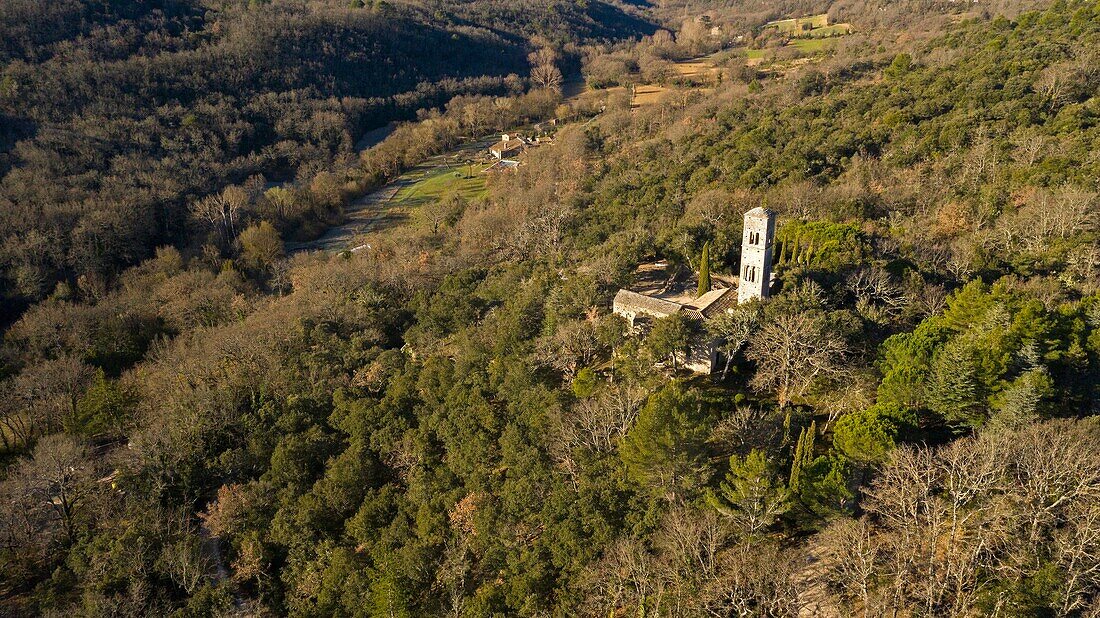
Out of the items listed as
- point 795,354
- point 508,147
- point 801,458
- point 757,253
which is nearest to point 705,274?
point 757,253

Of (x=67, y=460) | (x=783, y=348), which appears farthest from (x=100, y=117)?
(x=783, y=348)

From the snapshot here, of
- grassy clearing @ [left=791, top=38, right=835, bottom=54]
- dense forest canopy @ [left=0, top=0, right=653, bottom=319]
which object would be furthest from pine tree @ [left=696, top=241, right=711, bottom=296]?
grassy clearing @ [left=791, top=38, right=835, bottom=54]

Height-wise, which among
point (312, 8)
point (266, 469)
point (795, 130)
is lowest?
point (266, 469)

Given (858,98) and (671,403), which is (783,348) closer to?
(671,403)

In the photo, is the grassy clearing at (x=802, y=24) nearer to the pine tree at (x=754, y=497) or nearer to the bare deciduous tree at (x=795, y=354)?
the bare deciduous tree at (x=795, y=354)

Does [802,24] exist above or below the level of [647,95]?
above

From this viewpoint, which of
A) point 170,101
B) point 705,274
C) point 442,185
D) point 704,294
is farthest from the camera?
point 170,101

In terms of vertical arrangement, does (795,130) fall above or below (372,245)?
above

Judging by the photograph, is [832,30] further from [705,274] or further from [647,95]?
[705,274]
